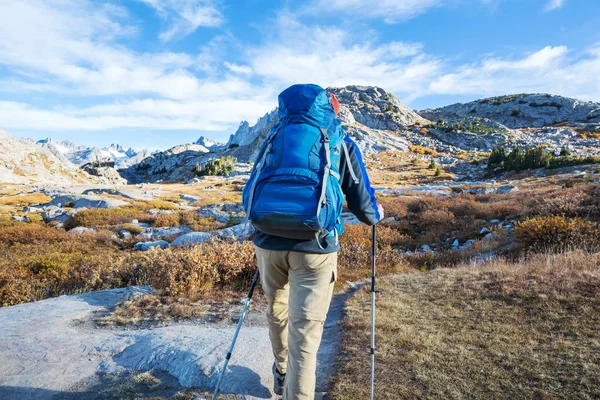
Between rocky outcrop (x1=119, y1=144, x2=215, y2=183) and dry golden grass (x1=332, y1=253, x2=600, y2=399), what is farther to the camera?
rocky outcrop (x1=119, y1=144, x2=215, y2=183)

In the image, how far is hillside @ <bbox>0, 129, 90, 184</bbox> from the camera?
71.6 m

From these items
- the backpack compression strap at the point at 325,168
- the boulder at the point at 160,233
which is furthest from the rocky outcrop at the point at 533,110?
the backpack compression strap at the point at 325,168

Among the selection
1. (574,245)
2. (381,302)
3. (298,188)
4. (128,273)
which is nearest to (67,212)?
(128,273)

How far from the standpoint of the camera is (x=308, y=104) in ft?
8.93

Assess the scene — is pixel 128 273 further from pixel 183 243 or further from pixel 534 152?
pixel 534 152

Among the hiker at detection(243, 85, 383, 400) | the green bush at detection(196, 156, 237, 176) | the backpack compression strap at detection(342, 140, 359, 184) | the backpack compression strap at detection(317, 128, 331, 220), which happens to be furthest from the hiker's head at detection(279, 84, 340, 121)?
the green bush at detection(196, 156, 237, 176)

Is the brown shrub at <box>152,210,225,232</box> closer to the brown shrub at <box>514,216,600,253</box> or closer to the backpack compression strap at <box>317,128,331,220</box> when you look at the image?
the brown shrub at <box>514,216,600,253</box>

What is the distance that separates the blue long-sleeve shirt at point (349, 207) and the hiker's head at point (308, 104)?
1.07 feet

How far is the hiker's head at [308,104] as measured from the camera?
2721 mm

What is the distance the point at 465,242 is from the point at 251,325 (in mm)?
9551

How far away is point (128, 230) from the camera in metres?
16.1

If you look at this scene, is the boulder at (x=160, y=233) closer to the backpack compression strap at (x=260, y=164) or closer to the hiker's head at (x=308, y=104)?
the backpack compression strap at (x=260, y=164)

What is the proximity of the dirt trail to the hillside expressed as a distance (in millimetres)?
81360

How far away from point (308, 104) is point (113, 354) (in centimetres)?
396
